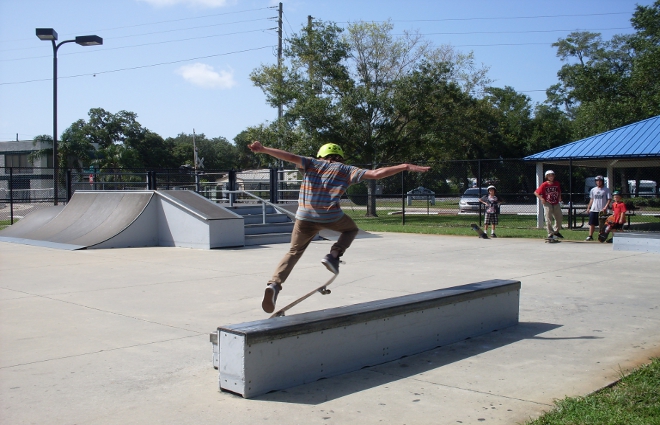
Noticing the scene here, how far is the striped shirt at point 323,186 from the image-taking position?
5918mm

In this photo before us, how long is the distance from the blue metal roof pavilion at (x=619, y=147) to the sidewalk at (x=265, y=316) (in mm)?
7291

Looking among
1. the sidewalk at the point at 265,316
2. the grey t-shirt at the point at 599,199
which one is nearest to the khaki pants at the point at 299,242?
the sidewalk at the point at 265,316

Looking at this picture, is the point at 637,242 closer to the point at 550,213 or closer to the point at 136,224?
the point at 550,213

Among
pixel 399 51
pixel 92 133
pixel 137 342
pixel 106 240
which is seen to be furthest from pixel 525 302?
pixel 92 133

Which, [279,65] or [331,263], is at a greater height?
[279,65]

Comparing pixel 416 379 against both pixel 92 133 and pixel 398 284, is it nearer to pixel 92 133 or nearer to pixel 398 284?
pixel 398 284

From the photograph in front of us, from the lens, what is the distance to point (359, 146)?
27453mm

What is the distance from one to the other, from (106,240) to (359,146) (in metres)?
14.6

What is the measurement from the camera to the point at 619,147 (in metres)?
19.0

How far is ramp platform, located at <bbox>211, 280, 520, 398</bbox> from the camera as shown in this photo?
451 centimetres

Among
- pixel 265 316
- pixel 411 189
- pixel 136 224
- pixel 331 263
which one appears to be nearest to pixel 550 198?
pixel 136 224

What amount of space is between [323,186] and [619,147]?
52.8 feet

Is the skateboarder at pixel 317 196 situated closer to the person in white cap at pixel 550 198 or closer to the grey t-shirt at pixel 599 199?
the person in white cap at pixel 550 198

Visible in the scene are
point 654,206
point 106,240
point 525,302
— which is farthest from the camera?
point 654,206
